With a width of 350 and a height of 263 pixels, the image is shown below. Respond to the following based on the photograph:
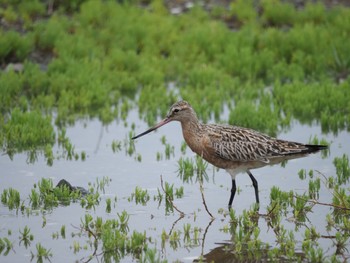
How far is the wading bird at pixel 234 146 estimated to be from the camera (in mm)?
10852

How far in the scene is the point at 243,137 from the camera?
436 inches

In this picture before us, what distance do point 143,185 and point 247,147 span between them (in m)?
1.70

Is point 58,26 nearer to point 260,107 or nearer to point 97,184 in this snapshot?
point 260,107

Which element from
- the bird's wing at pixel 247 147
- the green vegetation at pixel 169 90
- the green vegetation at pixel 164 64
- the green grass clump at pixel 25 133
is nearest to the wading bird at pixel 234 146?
the bird's wing at pixel 247 147

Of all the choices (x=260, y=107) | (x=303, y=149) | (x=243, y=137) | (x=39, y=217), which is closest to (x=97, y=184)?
(x=39, y=217)

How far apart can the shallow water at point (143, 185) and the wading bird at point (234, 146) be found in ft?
1.74

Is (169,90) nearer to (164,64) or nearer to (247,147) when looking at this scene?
(164,64)

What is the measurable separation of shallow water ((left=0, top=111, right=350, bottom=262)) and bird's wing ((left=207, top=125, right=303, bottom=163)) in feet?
2.13

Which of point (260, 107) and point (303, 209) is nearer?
point (303, 209)

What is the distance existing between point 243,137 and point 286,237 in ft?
7.15

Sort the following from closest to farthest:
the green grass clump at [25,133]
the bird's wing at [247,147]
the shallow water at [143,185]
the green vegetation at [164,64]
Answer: the shallow water at [143,185]
the bird's wing at [247,147]
the green grass clump at [25,133]
the green vegetation at [164,64]

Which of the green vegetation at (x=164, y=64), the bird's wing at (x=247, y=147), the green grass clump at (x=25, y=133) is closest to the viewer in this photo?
the bird's wing at (x=247, y=147)

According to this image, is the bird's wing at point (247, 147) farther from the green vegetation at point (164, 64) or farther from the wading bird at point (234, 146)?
the green vegetation at point (164, 64)

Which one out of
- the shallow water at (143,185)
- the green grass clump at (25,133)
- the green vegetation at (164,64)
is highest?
the green vegetation at (164,64)
